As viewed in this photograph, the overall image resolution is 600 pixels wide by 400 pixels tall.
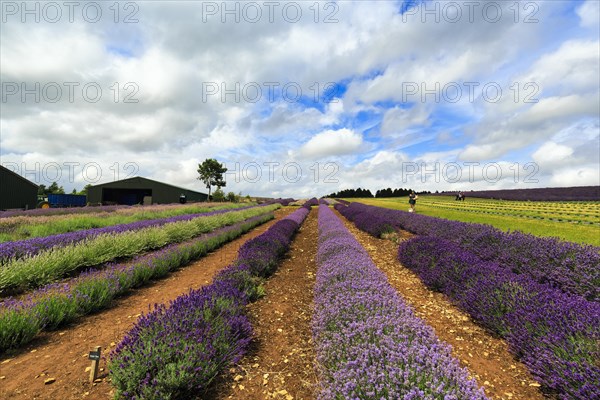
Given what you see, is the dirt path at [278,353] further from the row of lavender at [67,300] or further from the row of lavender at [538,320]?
the row of lavender at [67,300]

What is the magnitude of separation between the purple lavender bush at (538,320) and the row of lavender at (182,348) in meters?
3.02

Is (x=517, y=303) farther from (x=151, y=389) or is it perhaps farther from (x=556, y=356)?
(x=151, y=389)

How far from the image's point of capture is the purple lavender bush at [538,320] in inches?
92.9

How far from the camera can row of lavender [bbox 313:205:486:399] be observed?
74.1 inches

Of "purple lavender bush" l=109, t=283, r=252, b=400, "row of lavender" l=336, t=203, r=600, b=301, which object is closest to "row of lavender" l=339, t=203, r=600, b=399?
"row of lavender" l=336, t=203, r=600, b=301

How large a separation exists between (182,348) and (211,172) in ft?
205

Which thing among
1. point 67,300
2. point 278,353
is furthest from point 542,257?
point 67,300

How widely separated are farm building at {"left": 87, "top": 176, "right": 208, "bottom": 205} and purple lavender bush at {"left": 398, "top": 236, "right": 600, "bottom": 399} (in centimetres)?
3990

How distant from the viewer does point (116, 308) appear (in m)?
4.56

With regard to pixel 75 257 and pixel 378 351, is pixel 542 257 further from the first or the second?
pixel 75 257

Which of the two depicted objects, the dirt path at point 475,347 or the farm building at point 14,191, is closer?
the dirt path at point 475,347

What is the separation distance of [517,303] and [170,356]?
4.12 meters

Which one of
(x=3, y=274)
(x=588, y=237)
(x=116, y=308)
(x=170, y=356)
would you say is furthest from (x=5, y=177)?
(x=588, y=237)

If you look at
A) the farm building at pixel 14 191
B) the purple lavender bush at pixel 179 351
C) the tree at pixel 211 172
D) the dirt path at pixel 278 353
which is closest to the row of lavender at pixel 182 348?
the purple lavender bush at pixel 179 351
